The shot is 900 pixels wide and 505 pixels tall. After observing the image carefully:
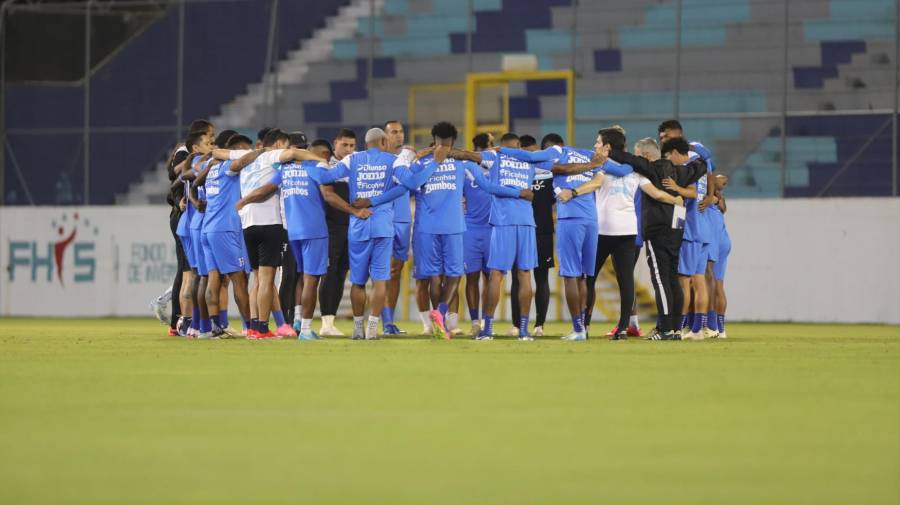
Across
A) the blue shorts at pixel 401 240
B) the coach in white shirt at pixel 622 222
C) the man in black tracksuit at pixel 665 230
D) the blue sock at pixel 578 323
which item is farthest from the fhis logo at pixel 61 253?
the man in black tracksuit at pixel 665 230

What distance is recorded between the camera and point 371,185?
14.0 meters

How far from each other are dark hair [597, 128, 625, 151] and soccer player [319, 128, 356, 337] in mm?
2393

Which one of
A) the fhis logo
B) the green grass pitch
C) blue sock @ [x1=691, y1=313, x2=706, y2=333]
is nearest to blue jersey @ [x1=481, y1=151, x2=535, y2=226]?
blue sock @ [x1=691, y1=313, x2=706, y2=333]

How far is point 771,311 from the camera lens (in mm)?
21484

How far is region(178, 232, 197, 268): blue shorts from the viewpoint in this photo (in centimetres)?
1505

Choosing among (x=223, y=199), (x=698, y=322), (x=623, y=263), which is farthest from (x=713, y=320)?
(x=223, y=199)

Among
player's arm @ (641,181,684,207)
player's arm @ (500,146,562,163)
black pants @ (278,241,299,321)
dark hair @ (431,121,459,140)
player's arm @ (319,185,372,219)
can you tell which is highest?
dark hair @ (431,121,459,140)

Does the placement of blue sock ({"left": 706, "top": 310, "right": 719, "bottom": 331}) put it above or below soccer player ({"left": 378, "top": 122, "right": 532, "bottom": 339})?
below

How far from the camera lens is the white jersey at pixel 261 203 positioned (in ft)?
47.1

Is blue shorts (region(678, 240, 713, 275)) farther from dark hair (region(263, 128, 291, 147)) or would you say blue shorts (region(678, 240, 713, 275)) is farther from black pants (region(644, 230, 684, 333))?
dark hair (region(263, 128, 291, 147))

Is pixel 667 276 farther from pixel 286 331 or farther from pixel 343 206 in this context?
pixel 286 331

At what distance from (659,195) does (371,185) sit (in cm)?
261

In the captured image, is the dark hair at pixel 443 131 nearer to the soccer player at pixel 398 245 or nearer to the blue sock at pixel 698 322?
the soccer player at pixel 398 245

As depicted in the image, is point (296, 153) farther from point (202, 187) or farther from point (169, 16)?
point (169, 16)
